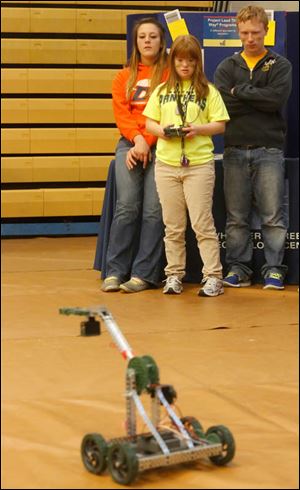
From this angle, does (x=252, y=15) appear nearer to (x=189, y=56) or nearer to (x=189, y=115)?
(x=189, y=56)

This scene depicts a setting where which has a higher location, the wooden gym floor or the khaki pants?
the khaki pants

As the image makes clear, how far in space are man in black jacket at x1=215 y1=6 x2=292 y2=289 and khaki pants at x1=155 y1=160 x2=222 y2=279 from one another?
21 cm

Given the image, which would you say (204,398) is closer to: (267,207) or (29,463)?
(29,463)

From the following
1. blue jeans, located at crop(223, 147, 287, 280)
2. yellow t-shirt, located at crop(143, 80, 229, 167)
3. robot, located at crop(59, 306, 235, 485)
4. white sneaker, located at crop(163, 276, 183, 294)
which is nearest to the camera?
robot, located at crop(59, 306, 235, 485)

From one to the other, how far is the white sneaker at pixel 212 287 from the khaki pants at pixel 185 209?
0.12 ft

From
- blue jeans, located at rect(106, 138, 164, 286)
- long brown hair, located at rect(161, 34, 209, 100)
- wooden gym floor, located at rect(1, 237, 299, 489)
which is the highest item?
long brown hair, located at rect(161, 34, 209, 100)

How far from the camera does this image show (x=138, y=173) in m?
4.95

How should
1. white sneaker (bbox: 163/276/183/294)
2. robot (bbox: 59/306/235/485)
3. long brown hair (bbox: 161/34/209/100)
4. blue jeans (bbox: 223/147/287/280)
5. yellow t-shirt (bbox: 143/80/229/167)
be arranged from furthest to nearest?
blue jeans (bbox: 223/147/287/280) < white sneaker (bbox: 163/276/183/294) < yellow t-shirt (bbox: 143/80/229/167) < long brown hair (bbox: 161/34/209/100) < robot (bbox: 59/306/235/485)

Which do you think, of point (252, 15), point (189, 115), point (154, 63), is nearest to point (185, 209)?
point (189, 115)

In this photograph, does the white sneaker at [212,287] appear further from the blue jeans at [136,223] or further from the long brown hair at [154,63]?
the long brown hair at [154,63]

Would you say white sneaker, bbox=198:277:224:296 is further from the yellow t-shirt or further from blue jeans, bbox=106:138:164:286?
the yellow t-shirt

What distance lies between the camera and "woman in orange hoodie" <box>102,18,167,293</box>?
4.86m

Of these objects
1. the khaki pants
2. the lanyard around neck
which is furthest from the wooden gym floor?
the lanyard around neck

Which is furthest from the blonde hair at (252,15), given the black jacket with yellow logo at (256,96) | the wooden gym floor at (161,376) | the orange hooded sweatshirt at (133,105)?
the wooden gym floor at (161,376)
